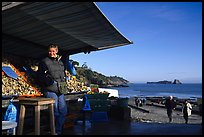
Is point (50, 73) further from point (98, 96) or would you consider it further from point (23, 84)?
point (98, 96)

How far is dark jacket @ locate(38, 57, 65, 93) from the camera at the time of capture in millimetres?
4102

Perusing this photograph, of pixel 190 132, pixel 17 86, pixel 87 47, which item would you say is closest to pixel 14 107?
pixel 17 86

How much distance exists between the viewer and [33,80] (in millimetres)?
6969

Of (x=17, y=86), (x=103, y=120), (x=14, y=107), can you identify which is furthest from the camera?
(x=103, y=120)

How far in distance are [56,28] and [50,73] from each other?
1.85m

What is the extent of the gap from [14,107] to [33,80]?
2.33 m

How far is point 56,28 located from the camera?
18.5 feet

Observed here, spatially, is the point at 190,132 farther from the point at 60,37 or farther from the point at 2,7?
the point at 2,7

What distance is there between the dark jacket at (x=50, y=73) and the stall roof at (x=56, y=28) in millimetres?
1032

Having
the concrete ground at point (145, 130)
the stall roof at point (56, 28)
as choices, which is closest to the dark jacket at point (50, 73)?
the stall roof at point (56, 28)

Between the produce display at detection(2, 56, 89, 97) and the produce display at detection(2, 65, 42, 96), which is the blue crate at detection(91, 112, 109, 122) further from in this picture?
the produce display at detection(2, 65, 42, 96)

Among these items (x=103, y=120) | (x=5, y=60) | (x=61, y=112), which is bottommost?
(x=103, y=120)

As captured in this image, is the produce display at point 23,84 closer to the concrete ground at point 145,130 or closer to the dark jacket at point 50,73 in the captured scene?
the concrete ground at point 145,130

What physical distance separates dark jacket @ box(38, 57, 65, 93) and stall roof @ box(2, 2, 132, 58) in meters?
1.03
